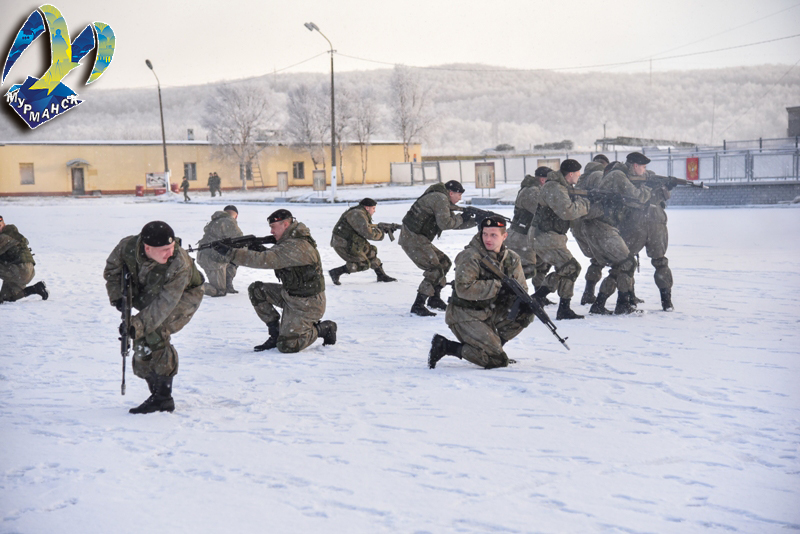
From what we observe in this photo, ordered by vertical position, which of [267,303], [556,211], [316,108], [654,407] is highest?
[316,108]

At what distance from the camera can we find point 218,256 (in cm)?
1041

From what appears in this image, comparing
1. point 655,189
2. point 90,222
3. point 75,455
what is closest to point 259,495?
point 75,455

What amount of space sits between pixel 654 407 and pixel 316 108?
185 feet

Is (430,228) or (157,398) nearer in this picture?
(157,398)

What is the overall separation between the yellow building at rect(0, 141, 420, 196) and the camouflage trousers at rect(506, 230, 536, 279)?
142 ft

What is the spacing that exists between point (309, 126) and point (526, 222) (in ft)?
165

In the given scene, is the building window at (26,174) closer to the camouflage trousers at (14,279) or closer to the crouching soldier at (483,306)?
the camouflage trousers at (14,279)

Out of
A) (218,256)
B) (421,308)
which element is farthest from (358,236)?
(421,308)

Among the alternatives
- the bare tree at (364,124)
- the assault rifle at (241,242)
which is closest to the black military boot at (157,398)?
the assault rifle at (241,242)

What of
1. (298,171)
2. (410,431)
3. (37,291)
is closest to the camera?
(410,431)

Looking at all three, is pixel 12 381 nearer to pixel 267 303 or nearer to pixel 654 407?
pixel 267 303

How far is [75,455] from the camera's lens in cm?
440

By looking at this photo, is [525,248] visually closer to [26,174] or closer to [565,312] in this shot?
[565,312]

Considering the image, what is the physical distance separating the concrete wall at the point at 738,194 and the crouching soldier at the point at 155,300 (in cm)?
2278
